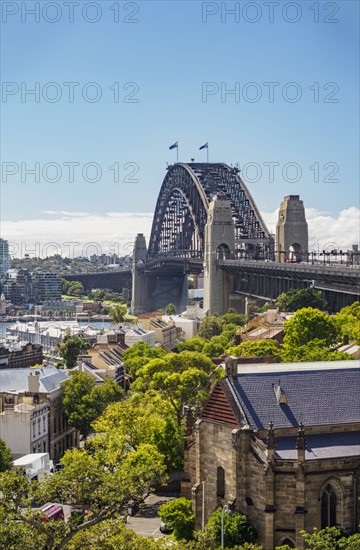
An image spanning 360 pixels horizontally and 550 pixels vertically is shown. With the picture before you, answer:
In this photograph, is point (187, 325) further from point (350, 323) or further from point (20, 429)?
point (20, 429)

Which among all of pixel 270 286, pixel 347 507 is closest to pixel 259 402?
pixel 347 507

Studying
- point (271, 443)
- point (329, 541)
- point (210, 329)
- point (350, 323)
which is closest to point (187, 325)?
point (210, 329)

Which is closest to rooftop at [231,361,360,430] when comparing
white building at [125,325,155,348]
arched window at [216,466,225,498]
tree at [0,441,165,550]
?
arched window at [216,466,225,498]

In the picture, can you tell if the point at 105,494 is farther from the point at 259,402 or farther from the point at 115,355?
the point at 115,355

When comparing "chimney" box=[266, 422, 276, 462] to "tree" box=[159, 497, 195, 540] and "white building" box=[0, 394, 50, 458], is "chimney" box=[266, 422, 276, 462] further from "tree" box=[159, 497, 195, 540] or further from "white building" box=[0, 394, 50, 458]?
"white building" box=[0, 394, 50, 458]

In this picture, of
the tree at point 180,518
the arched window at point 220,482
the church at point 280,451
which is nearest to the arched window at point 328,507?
the church at point 280,451
